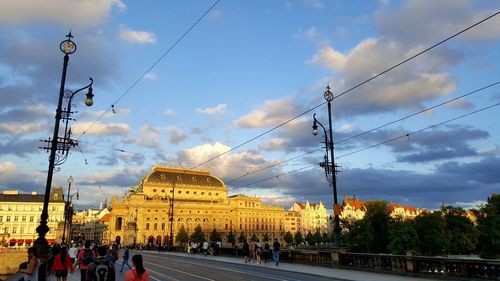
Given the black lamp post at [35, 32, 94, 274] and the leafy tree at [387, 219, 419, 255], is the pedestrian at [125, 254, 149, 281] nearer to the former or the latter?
the black lamp post at [35, 32, 94, 274]

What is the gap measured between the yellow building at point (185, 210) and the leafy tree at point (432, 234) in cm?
8144

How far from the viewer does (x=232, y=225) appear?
168250mm

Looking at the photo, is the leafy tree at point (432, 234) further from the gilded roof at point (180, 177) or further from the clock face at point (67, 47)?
the gilded roof at point (180, 177)

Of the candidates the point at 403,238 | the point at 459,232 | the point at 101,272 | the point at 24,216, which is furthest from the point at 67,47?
the point at 24,216

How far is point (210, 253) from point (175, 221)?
10378 centimetres

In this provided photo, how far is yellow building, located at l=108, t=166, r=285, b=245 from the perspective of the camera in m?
145

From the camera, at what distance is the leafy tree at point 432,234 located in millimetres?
80625

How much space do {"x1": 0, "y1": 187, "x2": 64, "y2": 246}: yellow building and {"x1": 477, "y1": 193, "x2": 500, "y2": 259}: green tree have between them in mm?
116130

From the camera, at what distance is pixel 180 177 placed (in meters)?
165

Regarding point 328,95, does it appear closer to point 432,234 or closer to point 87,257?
point 87,257

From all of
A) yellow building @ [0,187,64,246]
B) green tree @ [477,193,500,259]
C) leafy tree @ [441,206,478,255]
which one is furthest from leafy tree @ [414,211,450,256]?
yellow building @ [0,187,64,246]

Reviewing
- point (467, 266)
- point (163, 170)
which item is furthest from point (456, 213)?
point (163, 170)

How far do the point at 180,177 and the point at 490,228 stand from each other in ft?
378

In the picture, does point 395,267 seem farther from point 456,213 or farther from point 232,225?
point 232,225
